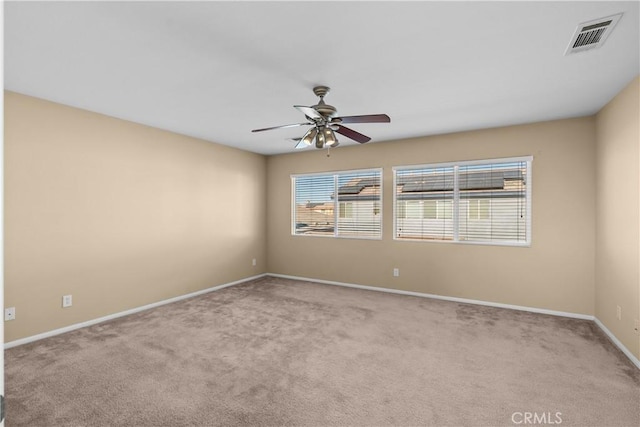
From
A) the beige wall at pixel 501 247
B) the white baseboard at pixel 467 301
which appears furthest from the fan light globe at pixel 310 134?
the white baseboard at pixel 467 301

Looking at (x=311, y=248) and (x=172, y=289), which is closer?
(x=172, y=289)

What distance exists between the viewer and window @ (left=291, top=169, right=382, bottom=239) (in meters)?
5.51

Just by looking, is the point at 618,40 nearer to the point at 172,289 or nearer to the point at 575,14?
the point at 575,14

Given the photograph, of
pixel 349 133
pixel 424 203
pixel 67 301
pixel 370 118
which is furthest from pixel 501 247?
pixel 67 301

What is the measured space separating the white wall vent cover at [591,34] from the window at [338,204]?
3.22 metres

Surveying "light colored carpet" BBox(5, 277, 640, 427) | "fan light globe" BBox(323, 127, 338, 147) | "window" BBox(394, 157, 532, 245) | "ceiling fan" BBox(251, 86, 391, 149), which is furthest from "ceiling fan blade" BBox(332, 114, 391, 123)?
"window" BBox(394, 157, 532, 245)

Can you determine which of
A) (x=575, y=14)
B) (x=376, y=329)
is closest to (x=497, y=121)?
(x=575, y=14)

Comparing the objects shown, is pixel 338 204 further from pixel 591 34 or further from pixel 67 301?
pixel 591 34

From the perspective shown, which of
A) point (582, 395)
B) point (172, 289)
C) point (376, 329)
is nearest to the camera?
point (582, 395)

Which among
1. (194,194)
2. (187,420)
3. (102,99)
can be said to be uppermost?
(102,99)

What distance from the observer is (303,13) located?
1974 millimetres

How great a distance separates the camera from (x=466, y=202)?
15.5 ft

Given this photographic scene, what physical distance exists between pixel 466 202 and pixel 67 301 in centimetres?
506

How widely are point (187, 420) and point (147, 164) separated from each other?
332 centimetres
